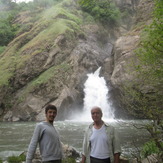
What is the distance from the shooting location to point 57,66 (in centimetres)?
3769

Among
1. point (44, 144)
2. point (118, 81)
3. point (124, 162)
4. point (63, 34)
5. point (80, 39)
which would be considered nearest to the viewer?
point (44, 144)

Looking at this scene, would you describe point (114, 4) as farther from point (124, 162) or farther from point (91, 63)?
point (124, 162)

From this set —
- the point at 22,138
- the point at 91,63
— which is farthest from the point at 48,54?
the point at 22,138

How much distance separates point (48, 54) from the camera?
39281mm

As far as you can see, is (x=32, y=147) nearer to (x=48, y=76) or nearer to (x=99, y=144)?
(x=99, y=144)

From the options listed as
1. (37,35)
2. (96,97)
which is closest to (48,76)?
(96,97)

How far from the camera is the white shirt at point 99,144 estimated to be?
4586mm

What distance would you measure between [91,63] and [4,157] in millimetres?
32158

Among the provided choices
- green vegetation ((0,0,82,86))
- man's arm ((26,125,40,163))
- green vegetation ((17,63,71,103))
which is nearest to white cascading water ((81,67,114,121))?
green vegetation ((17,63,71,103))

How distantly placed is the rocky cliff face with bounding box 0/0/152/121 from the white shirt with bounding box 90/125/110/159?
24874 millimetres

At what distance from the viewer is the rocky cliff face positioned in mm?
32969

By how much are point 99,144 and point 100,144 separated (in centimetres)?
2

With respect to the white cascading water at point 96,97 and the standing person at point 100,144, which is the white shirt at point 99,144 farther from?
the white cascading water at point 96,97

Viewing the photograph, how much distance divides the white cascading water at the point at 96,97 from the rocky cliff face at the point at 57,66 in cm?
104
